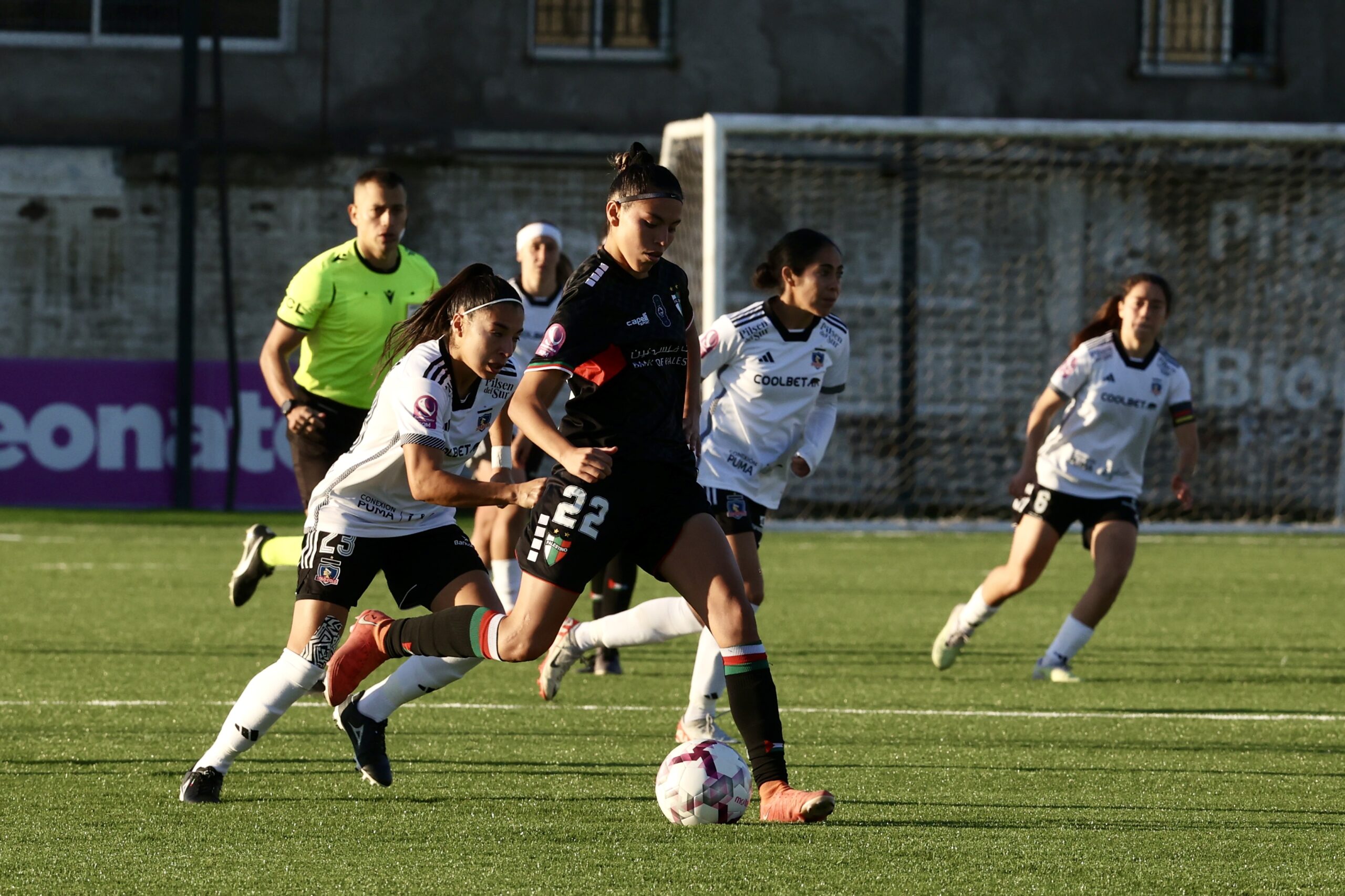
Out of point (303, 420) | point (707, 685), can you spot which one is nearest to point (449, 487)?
point (707, 685)

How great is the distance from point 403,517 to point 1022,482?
3.45m

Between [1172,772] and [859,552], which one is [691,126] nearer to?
[859,552]

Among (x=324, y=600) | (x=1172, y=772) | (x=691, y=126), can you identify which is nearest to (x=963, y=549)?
(x=691, y=126)

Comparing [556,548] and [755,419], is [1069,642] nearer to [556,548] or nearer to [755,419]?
[755,419]

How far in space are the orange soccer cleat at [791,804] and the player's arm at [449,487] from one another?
0.93 meters

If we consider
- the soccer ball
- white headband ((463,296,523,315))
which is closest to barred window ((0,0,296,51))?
white headband ((463,296,523,315))

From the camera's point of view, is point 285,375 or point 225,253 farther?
point 225,253

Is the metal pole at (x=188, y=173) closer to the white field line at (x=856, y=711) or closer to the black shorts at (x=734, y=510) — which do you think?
the white field line at (x=856, y=711)

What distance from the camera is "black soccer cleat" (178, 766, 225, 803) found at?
4.68 metres

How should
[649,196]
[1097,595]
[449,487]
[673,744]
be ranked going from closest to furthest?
[449,487]
[649,196]
[673,744]
[1097,595]

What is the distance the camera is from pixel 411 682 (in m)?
4.88

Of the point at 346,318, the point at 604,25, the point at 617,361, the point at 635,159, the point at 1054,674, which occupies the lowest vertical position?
the point at 1054,674

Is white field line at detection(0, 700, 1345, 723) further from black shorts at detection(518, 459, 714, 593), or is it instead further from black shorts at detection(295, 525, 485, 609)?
black shorts at detection(518, 459, 714, 593)

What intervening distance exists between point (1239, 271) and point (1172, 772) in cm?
1441
